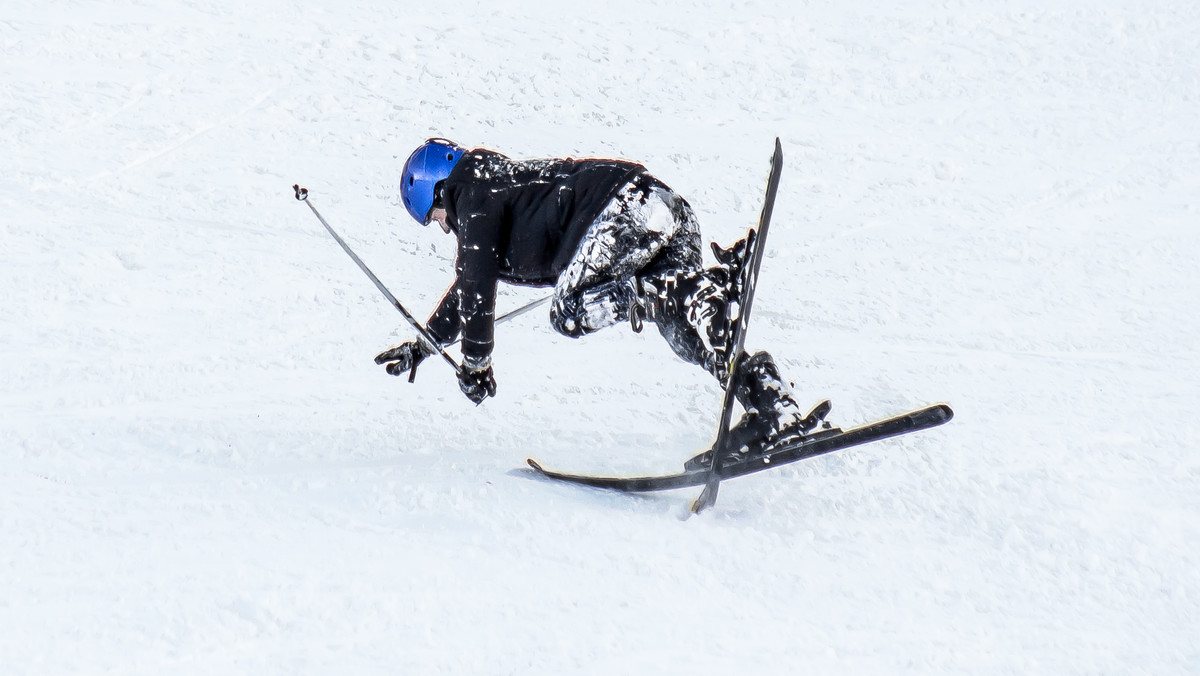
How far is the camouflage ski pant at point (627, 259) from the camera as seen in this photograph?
12.3 ft

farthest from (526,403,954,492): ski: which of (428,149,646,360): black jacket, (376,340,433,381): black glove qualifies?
(376,340,433,381): black glove

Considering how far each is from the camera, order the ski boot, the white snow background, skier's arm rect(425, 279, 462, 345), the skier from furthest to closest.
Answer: skier's arm rect(425, 279, 462, 345), the skier, the ski boot, the white snow background

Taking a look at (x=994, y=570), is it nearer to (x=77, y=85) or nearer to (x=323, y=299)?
(x=323, y=299)

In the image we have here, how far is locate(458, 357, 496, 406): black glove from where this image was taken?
13.4ft

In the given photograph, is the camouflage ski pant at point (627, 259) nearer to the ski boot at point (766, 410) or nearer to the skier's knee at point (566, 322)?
the skier's knee at point (566, 322)

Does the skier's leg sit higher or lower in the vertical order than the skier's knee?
higher

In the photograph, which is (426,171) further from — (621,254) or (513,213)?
(621,254)

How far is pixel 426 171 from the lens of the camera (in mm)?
3928

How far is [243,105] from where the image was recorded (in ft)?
26.0

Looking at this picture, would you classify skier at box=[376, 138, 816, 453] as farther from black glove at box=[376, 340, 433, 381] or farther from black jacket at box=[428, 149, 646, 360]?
black glove at box=[376, 340, 433, 381]

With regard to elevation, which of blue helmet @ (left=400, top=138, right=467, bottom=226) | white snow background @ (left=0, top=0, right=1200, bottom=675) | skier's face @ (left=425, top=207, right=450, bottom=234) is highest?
blue helmet @ (left=400, top=138, right=467, bottom=226)

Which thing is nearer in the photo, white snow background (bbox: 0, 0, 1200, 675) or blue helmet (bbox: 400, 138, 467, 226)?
white snow background (bbox: 0, 0, 1200, 675)

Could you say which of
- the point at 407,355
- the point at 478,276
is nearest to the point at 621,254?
the point at 478,276

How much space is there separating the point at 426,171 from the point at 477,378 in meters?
A: 0.91
